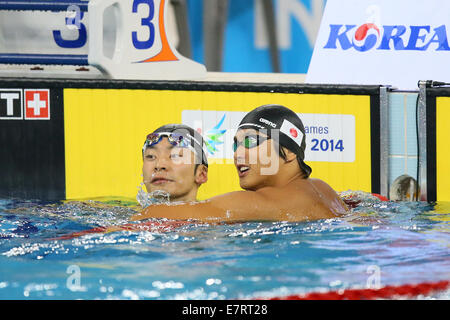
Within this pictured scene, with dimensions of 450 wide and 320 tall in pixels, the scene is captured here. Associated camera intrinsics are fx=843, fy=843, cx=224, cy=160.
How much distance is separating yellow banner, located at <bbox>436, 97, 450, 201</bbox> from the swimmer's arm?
84.6 inches

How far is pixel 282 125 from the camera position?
5.61 m

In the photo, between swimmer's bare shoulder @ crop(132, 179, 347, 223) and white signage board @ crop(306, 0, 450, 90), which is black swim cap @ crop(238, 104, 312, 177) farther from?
white signage board @ crop(306, 0, 450, 90)

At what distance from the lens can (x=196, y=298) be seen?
13.7 feet

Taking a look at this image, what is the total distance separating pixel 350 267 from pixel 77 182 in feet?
11.5

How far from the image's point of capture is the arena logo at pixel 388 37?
7371 mm

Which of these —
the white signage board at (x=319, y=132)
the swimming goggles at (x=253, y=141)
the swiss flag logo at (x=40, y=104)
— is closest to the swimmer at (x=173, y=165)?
the swimming goggles at (x=253, y=141)

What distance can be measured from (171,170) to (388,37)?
2865 mm

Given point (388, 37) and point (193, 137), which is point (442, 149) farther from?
point (193, 137)

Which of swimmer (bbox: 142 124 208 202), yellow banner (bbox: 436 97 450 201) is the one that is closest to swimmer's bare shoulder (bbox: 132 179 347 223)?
swimmer (bbox: 142 124 208 202)

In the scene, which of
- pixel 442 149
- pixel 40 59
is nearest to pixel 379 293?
pixel 442 149

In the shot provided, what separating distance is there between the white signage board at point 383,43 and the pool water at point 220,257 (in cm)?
173

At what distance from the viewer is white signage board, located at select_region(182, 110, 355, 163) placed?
7188 mm

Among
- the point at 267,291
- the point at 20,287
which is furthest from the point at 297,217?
the point at 20,287

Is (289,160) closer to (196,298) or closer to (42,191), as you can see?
(196,298)
